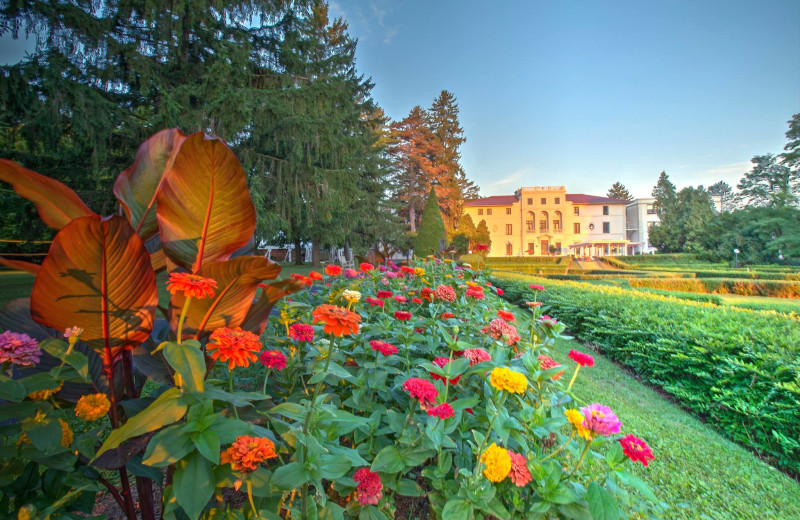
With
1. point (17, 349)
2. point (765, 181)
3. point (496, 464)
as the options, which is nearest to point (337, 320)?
point (496, 464)

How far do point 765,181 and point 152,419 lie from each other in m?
56.4

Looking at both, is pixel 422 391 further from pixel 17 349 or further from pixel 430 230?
pixel 430 230

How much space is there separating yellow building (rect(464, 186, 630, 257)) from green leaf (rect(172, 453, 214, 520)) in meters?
40.0

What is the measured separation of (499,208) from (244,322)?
139ft

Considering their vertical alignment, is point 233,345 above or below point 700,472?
above

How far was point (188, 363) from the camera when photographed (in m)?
0.80

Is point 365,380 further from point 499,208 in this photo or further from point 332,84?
point 499,208

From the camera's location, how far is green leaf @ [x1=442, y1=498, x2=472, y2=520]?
1.06m

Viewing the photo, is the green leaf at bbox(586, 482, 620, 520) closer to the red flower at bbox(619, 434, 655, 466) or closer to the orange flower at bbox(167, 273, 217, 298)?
the red flower at bbox(619, 434, 655, 466)

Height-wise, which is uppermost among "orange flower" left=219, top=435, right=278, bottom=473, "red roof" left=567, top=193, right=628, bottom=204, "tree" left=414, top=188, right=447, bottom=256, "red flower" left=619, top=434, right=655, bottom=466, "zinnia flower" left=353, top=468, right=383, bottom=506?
"red roof" left=567, top=193, right=628, bottom=204

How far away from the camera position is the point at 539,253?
40.9 metres

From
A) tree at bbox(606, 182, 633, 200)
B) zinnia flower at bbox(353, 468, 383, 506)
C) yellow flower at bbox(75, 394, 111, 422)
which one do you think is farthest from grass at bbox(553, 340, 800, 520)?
tree at bbox(606, 182, 633, 200)

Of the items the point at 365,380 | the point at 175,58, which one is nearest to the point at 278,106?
the point at 175,58

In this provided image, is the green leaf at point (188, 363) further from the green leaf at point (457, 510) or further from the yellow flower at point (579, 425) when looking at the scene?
the yellow flower at point (579, 425)
